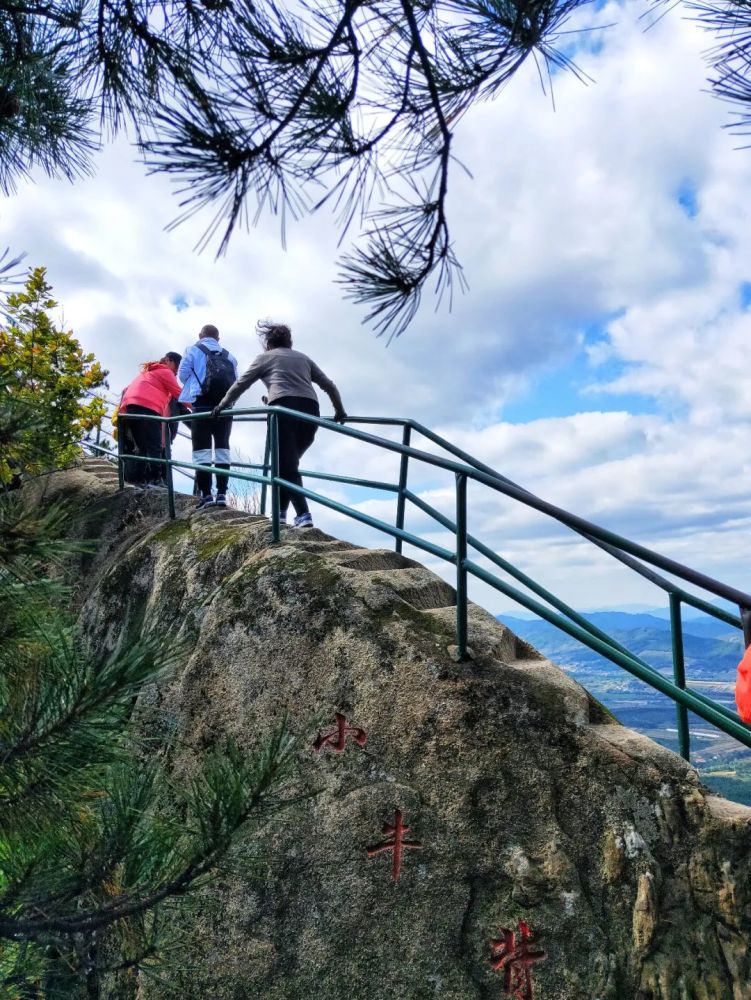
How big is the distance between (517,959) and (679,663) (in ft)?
4.41

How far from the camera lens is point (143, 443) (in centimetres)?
733

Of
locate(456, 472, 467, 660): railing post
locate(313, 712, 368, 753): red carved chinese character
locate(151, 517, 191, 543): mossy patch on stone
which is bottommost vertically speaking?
locate(313, 712, 368, 753): red carved chinese character

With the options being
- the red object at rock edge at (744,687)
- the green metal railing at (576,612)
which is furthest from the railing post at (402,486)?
the red object at rock edge at (744,687)

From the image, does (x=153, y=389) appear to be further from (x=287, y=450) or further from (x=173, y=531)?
(x=287, y=450)

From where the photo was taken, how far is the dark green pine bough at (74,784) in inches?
105

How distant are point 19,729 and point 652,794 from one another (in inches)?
92.9

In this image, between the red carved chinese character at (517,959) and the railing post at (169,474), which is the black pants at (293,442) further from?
the red carved chinese character at (517,959)

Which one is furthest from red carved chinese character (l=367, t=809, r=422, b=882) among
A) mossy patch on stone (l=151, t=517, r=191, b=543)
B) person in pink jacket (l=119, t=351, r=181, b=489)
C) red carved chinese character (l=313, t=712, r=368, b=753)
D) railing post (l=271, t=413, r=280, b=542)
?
person in pink jacket (l=119, t=351, r=181, b=489)

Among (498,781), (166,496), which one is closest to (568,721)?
(498,781)

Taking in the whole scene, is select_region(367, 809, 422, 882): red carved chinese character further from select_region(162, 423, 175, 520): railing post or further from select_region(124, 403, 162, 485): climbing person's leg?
select_region(124, 403, 162, 485): climbing person's leg

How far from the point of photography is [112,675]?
270cm

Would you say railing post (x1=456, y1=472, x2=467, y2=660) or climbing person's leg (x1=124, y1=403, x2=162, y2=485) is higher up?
climbing person's leg (x1=124, y1=403, x2=162, y2=485)

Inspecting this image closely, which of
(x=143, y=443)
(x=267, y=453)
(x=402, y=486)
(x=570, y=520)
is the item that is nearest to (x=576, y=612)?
(x=570, y=520)

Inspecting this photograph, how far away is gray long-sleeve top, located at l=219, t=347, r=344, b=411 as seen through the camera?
214 inches
